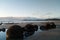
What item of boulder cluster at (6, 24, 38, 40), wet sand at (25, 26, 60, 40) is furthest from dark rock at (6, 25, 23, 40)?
wet sand at (25, 26, 60, 40)

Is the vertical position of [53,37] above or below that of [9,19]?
below

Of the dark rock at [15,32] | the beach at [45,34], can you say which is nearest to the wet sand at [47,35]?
the beach at [45,34]

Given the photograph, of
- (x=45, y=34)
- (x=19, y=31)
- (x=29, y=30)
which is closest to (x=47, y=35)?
(x=45, y=34)

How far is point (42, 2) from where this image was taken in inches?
61.8

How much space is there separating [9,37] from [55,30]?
68 centimetres

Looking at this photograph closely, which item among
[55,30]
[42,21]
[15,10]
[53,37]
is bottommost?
[53,37]

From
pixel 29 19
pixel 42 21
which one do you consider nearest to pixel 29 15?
pixel 29 19

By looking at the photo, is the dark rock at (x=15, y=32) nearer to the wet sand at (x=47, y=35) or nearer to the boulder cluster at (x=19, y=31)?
the boulder cluster at (x=19, y=31)

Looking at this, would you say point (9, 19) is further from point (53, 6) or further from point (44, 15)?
point (53, 6)

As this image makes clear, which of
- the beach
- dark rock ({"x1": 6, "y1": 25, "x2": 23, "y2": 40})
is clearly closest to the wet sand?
the beach

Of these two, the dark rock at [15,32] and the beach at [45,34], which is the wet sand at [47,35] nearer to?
the beach at [45,34]

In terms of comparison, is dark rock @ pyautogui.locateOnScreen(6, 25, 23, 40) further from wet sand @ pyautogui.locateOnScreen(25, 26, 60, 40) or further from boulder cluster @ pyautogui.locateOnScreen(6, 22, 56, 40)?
wet sand @ pyautogui.locateOnScreen(25, 26, 60, 40)

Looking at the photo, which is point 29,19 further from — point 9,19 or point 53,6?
point 53,6

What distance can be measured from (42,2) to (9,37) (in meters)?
0.71
